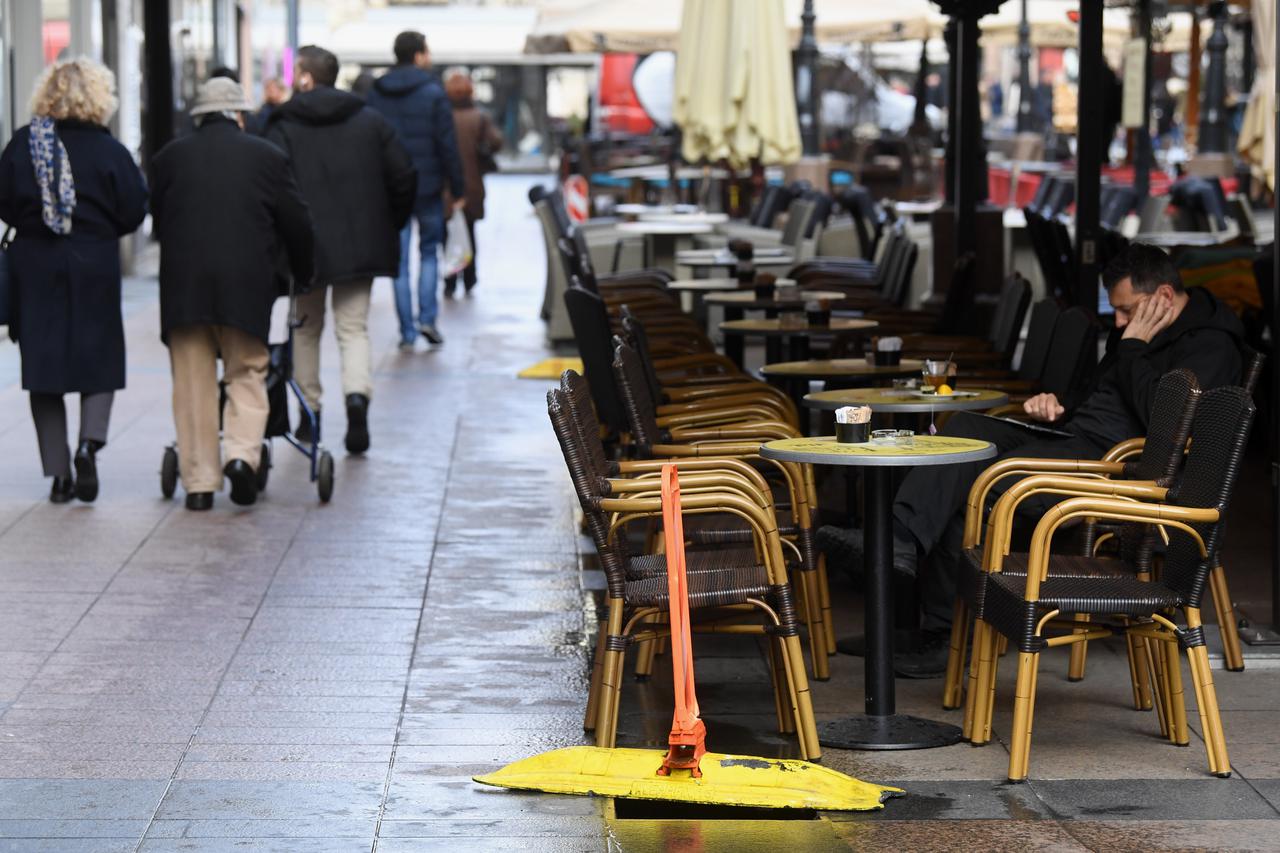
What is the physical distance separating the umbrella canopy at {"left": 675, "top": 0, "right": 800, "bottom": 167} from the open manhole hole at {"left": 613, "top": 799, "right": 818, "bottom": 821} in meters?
8.46

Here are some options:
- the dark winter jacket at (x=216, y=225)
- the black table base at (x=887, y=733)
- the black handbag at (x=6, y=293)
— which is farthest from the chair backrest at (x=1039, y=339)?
the black handbag at (x=6, y=293)

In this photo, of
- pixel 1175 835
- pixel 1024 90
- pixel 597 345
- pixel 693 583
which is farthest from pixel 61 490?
pixel 1024 90

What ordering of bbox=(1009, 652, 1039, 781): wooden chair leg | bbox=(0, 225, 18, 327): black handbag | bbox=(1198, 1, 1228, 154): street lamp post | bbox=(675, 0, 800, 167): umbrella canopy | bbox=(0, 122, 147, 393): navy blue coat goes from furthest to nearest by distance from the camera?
bbox=(1198, 1, 1228, 154): street lamp post, bbox=(675, 0, 800, 167): umbrella canopy, bbox=(0, 225, 18, 327): black handbag, bbox=(0, 122, 147, 393): navy blue coat, bbox=(1009, 652, 1039, 781): wooden chair leg

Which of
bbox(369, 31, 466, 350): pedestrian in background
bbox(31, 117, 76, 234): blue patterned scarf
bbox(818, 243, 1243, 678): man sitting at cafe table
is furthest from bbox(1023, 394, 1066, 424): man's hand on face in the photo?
bbox(369, 31, 466, 350): pedestrian in background

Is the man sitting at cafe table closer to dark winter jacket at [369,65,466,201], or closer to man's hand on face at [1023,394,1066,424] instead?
man's hand on face at [1023,394,1066,424]

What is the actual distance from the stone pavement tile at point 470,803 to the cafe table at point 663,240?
10.0m

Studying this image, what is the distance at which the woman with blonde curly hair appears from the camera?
8688mm

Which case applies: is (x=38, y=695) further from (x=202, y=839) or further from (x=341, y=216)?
(x=341, y=216)

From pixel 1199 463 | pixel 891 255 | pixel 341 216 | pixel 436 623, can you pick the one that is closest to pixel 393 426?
pixel 341 216

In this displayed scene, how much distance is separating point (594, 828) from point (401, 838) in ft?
1.47

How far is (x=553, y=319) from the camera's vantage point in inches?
586

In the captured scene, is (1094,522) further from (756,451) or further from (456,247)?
(456,247)

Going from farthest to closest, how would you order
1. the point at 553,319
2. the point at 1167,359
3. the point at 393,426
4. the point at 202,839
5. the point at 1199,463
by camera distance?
the point at 553,319, the point at 393,426, the point at 1167,359, the point at 1199,463, the point at 202,839

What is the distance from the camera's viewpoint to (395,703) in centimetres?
604
